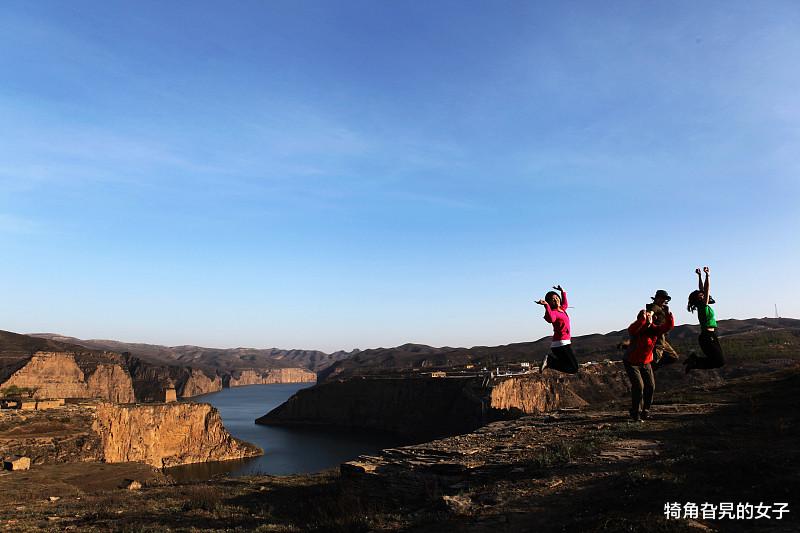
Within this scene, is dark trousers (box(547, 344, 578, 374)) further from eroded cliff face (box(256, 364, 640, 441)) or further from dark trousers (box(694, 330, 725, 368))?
eroded cliff face (box(256, 364, 640, 441))

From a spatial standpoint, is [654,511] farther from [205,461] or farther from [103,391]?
[103,391]

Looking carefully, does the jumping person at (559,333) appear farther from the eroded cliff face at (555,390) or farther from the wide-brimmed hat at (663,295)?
the eroded cliff face at (555,390)

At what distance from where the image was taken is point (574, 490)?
28.0ft

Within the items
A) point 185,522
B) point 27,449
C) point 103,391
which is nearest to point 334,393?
point 103,391

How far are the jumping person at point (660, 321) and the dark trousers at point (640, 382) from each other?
498 mm

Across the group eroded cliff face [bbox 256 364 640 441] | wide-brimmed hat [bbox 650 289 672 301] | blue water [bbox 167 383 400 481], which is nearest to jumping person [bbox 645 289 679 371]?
wide-brimmed hat [bbox 650 289 672 301]

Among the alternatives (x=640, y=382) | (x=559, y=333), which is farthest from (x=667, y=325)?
(x=559, y=333)

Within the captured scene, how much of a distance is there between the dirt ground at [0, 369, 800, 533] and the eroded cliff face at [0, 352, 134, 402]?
109m

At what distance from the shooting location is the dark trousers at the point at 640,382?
486 inches

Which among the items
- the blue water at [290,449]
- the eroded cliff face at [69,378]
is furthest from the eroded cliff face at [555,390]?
the eroded cliff face at [69,378]

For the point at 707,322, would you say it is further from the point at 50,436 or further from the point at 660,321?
the point at 50,436

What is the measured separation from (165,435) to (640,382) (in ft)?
248

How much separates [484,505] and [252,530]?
220 inches

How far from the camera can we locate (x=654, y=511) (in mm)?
6754
